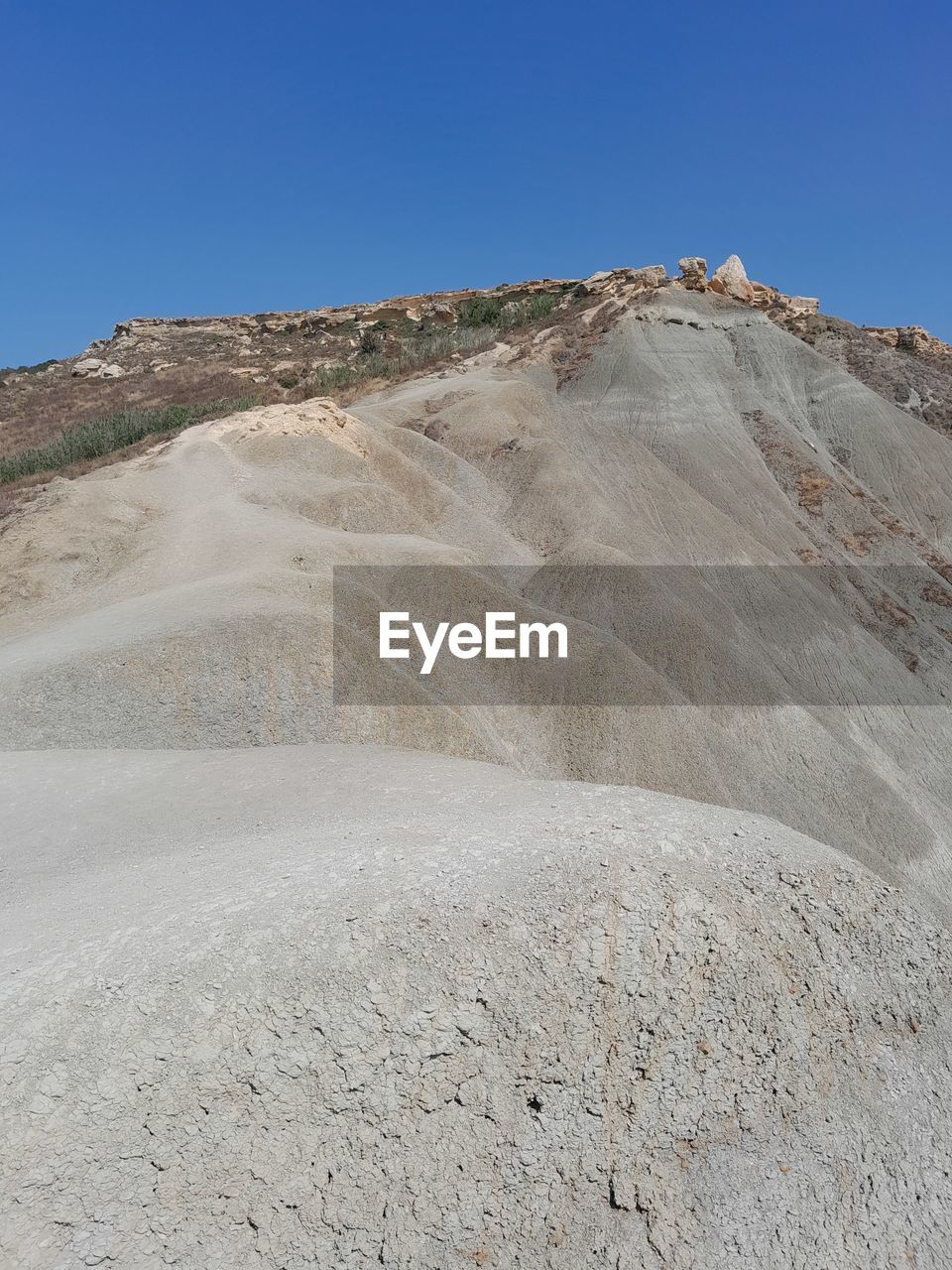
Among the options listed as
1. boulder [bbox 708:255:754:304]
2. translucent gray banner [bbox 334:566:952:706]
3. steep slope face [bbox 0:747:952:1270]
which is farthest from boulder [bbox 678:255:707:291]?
steep slope face [bbox 0:747:952:1270]

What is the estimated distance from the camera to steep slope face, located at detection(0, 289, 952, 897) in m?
14.8

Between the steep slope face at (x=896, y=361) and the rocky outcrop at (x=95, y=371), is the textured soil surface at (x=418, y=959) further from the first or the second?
the rocky outcrop at (x=95, y=371)

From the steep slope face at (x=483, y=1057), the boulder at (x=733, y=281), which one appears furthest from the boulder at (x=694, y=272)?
the steep slope face at (x=483, y=1057)

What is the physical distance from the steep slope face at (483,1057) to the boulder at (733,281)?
51.0 metres

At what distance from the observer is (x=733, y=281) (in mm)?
51344

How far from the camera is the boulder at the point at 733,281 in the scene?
2003 inches

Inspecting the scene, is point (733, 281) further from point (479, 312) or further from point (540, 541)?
point (540, 541)

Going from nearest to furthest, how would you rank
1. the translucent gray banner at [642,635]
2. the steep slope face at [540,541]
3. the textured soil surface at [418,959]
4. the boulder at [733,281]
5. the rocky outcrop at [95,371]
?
1. the textured soil surface at [418,959]
2. the steep slope face at [540,541]
3. the translucent gray banner at [642,635]
4. the boulder at [733,281]
5. the rocky outcrop at [95,371]

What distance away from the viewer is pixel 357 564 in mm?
20812

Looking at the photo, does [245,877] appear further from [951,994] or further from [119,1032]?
[951,994]

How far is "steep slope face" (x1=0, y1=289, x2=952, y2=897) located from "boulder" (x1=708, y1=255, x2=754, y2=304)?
133 inches

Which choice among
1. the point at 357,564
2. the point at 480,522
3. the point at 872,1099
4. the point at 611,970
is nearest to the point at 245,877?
the point at 611,970

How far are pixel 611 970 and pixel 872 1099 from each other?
281 centimetres

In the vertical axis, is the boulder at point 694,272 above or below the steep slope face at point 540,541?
above
